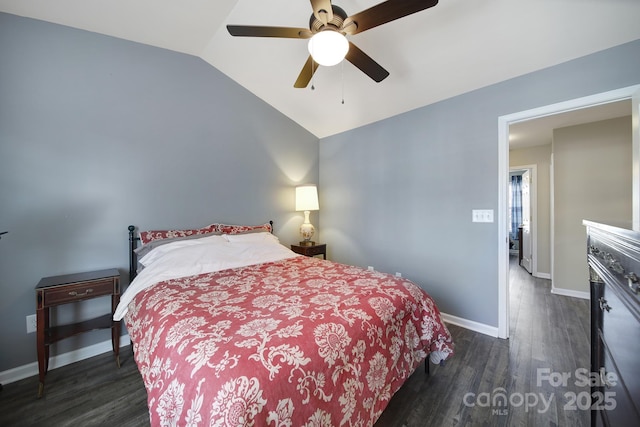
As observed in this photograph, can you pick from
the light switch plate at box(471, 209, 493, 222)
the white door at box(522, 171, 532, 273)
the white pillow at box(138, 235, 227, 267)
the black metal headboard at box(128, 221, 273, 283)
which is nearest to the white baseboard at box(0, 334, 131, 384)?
the black metal headboard at box(128, 221, 273, 283)

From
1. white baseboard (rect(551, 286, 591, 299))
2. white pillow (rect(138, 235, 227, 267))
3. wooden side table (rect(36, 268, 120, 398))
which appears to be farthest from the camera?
white baseboard (rect(551, 286, 591, 299))

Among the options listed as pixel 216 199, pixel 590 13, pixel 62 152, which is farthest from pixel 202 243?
pixel 590 13

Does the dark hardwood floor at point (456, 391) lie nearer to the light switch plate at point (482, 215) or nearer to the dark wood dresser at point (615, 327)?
the dark wood dresser at point (615, 327)

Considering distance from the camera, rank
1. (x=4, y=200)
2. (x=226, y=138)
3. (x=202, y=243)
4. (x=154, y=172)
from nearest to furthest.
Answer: (x=4, y=200) < (x=202, y=243) < (x=154, y=172) < (x=226, y=138)

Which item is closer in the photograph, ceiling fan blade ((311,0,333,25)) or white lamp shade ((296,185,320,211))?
ceiling fan blade ((311,0,333,25))

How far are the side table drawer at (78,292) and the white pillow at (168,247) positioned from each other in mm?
266

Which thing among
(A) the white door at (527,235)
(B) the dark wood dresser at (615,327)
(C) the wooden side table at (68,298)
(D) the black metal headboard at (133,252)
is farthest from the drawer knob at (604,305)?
(A) the white door at (527,235)

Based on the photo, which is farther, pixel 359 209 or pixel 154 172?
pixel 359 209

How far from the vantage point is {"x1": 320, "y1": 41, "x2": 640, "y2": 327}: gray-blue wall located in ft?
6.71

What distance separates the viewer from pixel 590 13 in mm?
1653

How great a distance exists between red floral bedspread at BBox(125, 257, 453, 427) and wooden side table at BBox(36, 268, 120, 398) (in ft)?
1.37

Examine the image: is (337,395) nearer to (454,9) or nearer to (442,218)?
(442,218)

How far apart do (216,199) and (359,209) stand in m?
1.91

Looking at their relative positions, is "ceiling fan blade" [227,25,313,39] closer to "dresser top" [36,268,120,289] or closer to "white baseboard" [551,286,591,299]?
"dresser top" [36,268,120,289]
